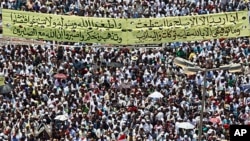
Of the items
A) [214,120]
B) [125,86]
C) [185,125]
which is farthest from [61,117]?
[214,120]

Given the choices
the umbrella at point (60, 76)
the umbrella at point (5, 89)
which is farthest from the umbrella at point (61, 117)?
the umbrella at point (60, 76)

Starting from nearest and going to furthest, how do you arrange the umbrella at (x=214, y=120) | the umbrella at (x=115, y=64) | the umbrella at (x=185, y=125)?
the umbrella at (x=185, y=125), the umbrella at (x=214, y=120), the umbrella at (x=115, y=64)

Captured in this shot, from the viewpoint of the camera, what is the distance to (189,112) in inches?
774

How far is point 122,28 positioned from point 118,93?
9.18 ft

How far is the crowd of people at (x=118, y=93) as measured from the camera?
61.5 feet

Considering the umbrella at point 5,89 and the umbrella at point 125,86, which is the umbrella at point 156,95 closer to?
the umbrella at point 125,86

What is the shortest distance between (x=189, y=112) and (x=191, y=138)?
115 cm

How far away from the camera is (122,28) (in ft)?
60.9

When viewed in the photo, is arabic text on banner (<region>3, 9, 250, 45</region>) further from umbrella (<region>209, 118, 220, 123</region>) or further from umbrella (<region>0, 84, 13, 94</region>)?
umbrella (<region>0, 84, 13, 94</region>)

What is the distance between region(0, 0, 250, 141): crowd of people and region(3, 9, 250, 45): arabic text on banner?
2.62 ft

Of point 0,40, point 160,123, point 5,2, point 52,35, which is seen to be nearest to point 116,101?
point 160,123

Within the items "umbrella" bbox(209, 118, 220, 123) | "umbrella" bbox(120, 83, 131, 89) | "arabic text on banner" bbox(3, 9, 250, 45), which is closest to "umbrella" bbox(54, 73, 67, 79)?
"umbrella" bbox(120, 83, 131, 89)

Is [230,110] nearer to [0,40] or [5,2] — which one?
[0,40]

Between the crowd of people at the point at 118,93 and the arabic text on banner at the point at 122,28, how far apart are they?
31.4 inches
